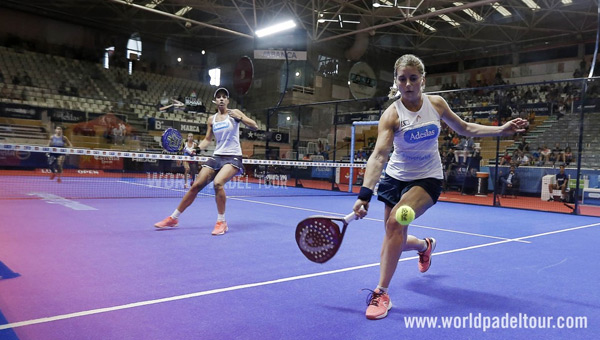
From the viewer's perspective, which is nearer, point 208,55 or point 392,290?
point 392,290

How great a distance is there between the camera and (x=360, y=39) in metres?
29.2

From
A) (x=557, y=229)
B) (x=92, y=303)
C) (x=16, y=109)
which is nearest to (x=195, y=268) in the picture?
(x=92, y=303)

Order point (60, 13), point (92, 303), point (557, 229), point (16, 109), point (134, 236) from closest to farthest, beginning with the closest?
point (92, 303) → point (134, 236) → point (557, 229) → point (16, 109) → point (60, 13)

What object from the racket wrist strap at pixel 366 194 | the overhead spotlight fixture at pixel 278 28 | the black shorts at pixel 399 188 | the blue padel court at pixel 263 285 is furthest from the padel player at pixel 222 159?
the overhead spotlight fixture at pixel 278 28

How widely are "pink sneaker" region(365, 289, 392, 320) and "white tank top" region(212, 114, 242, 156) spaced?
358 cm

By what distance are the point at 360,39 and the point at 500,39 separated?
30.2ft

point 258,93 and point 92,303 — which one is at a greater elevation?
point 258,93

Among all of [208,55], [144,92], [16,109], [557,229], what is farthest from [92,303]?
[208,55]

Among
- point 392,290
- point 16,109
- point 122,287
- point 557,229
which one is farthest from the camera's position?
point 16,109

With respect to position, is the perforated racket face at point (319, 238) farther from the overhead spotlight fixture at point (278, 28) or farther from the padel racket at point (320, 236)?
the overhead spotlight fixture at point (278, 28)

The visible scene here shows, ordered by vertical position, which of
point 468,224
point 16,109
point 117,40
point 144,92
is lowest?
point 468,224

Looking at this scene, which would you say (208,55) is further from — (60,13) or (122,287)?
(122,287)

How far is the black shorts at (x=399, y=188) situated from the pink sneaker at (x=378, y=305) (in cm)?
72

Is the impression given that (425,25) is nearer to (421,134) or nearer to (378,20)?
(378,20)
